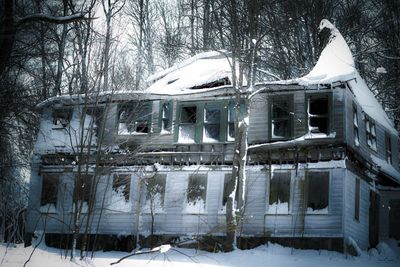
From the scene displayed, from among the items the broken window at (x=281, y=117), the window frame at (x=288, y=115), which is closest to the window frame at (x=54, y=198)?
the window frame at (x=288, y=115)

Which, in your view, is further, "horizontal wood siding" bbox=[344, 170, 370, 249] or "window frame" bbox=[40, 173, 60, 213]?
"window frame" bbox=[40, 173, 60, 213]

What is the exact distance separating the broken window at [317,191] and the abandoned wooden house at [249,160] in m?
0.04

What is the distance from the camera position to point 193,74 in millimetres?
23281

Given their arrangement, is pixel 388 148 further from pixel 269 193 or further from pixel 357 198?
pixel 269 193

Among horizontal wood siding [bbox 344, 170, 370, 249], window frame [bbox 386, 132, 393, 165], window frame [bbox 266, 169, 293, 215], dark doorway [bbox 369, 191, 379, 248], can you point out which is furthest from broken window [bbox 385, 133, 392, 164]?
window frame [bbox 266, 169, 293, 215]

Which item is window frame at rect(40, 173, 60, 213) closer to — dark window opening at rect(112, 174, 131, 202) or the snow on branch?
dark window opening at rect(112, 174, 131, 202)

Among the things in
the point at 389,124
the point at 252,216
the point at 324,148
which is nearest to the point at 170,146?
the point at 252,216

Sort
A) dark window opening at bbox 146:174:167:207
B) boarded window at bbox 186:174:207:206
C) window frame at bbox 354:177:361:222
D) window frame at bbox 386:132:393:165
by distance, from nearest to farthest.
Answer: window frame at bbox 354:177:361:222 → boarded window at bbox 186:174:207:206 → dark window opening at bbox 146:174:167:207 → window frame at bbox 386:132:393:165

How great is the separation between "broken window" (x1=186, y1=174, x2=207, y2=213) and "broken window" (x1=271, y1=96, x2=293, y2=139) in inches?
137

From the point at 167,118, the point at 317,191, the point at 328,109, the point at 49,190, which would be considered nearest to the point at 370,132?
the point at 328,109

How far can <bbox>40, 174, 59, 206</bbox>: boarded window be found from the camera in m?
22.6

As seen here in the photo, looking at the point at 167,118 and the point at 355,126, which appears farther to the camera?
the point at 167,118

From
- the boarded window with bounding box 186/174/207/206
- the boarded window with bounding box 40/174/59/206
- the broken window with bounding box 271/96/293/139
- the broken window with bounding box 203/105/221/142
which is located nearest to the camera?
the broken window with bounding box 271/96/293/139

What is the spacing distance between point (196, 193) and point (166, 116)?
3.88m
